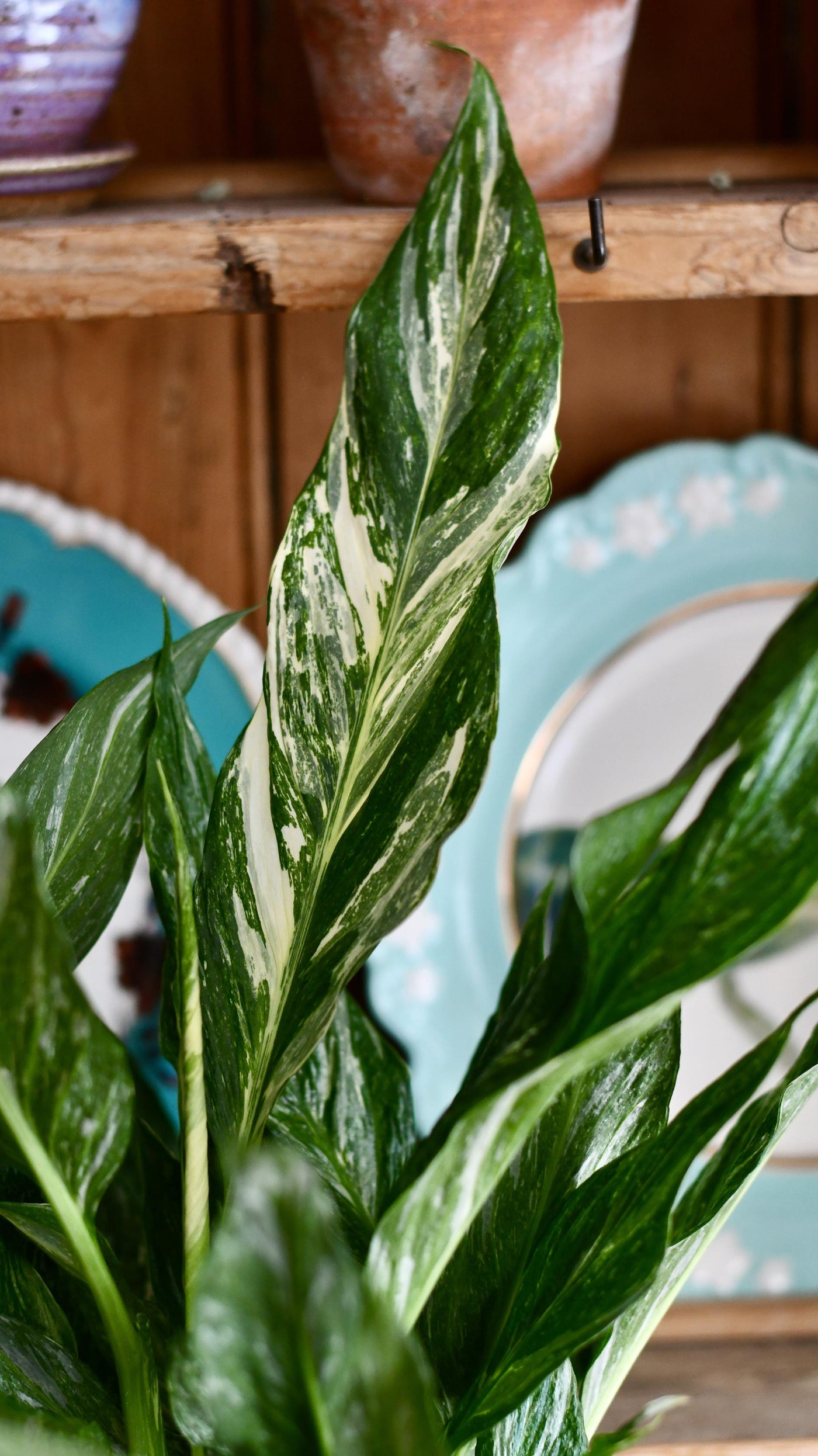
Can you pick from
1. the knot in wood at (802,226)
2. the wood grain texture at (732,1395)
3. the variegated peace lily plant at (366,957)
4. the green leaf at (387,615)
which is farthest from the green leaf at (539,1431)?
the knot in wood at (802,226)

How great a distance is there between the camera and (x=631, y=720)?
64 centimetres

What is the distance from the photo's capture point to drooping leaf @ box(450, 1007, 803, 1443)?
0.89 feet

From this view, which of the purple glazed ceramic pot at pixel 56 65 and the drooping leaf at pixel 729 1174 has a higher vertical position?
the purple glazed ceramic pot at pixel 56 65

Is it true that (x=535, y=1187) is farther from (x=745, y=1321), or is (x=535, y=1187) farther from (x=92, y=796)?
(x=745, y=1321)

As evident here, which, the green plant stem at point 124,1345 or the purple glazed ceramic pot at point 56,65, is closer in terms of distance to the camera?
Result: the green plant stem at point 124,1345

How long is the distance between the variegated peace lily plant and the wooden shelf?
113mm

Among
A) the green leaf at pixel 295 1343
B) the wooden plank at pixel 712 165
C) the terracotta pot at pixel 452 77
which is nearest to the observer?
the green leaf at pixel 295 1343

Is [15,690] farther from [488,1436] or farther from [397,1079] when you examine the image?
[488,1436]

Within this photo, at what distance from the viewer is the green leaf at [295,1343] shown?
196mm

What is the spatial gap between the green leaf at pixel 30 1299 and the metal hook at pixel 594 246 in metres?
0.36

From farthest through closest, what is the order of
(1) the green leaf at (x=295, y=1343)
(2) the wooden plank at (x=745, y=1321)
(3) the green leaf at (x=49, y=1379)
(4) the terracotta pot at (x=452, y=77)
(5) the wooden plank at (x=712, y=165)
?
(2) the wooden plank at (x=745, y=1321) → (5) the wooden plank at (x=712, y=165) → (4) the terracotta pot at (x=452, y=77) → (3) the green leaf at (x=49, y=1379) → (1) the green leaf at (x=295, y=1343)

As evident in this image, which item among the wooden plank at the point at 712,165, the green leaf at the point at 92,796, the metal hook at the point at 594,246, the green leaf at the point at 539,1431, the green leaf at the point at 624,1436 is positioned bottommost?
the green leaf at the point at 539,1431

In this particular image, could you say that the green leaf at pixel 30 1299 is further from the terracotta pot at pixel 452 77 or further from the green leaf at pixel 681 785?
the terracotta pot at pixel 452 77

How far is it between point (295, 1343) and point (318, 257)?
1.13 feet
